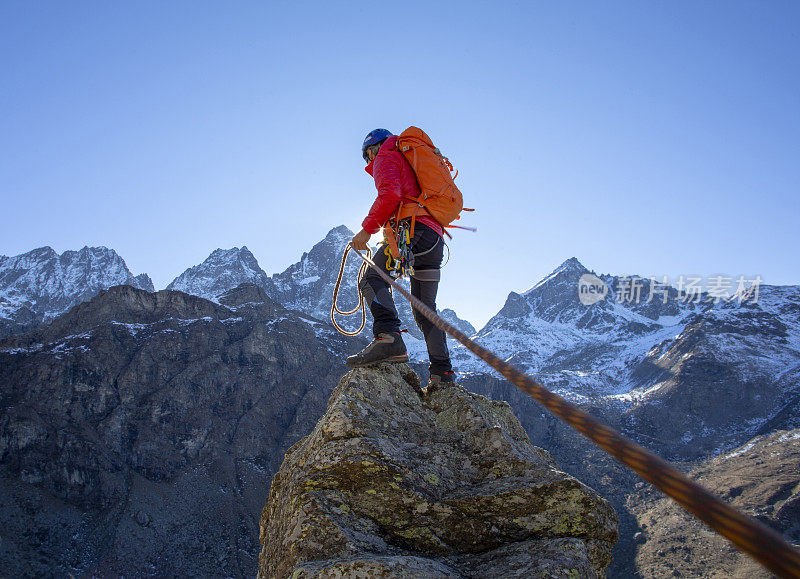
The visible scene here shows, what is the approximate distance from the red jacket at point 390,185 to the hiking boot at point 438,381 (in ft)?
6.74

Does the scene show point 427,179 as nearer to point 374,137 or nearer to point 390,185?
point 390,185

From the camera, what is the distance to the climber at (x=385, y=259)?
19.9 feet

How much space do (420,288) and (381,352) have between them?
1186mm

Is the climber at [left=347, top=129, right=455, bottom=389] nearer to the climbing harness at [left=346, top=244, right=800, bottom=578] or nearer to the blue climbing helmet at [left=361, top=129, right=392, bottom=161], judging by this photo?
the blue climbing helmet at [left=361, top=129, right=392, bottom=161]

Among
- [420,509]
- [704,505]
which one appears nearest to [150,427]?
[420,509]

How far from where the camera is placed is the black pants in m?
6.37

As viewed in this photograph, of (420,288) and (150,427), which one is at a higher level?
(150,427)

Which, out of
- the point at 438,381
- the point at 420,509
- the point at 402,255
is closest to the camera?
the point at 420,509

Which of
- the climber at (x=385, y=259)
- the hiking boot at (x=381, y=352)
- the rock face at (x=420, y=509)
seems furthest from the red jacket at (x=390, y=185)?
the rock face at (x=420, y=509)

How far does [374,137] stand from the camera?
6.85 meters

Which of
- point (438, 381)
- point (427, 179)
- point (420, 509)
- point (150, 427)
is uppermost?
point (150, 427)

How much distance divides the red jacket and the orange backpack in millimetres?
78

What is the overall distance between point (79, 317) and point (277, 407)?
6228 cm

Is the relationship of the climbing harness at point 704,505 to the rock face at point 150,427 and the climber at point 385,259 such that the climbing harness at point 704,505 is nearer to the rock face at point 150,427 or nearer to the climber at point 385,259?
the climber at point 385,259
